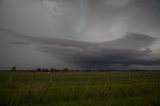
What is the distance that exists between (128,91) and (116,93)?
1902 millimetres

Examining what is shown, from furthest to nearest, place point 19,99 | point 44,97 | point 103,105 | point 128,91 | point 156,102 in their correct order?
point 128,91
point 44,97
point 19,99
point 156,102
point 103,105

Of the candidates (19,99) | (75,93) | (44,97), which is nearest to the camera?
(19,99)

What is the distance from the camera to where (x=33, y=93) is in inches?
582

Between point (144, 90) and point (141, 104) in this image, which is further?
point (144, 90)

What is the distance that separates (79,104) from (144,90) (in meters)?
10.3

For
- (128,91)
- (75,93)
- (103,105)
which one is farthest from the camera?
(128,91)

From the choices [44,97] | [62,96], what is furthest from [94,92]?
[44,97]

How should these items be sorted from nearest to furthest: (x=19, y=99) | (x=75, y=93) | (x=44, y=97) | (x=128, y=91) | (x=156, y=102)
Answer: (x=156, y=102) < (x=19, y=99) < (x=44, y=97) < (x=75, y=93) < (x=128, y=91)

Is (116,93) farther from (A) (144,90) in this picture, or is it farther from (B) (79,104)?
(B) (79,104)

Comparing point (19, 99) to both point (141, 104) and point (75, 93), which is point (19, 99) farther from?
point (141, 104)

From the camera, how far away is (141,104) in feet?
37.4

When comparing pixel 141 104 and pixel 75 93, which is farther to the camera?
pixel 75 93

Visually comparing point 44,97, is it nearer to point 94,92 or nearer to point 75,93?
point 75,93

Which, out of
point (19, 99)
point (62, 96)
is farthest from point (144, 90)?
point (19, 99)
